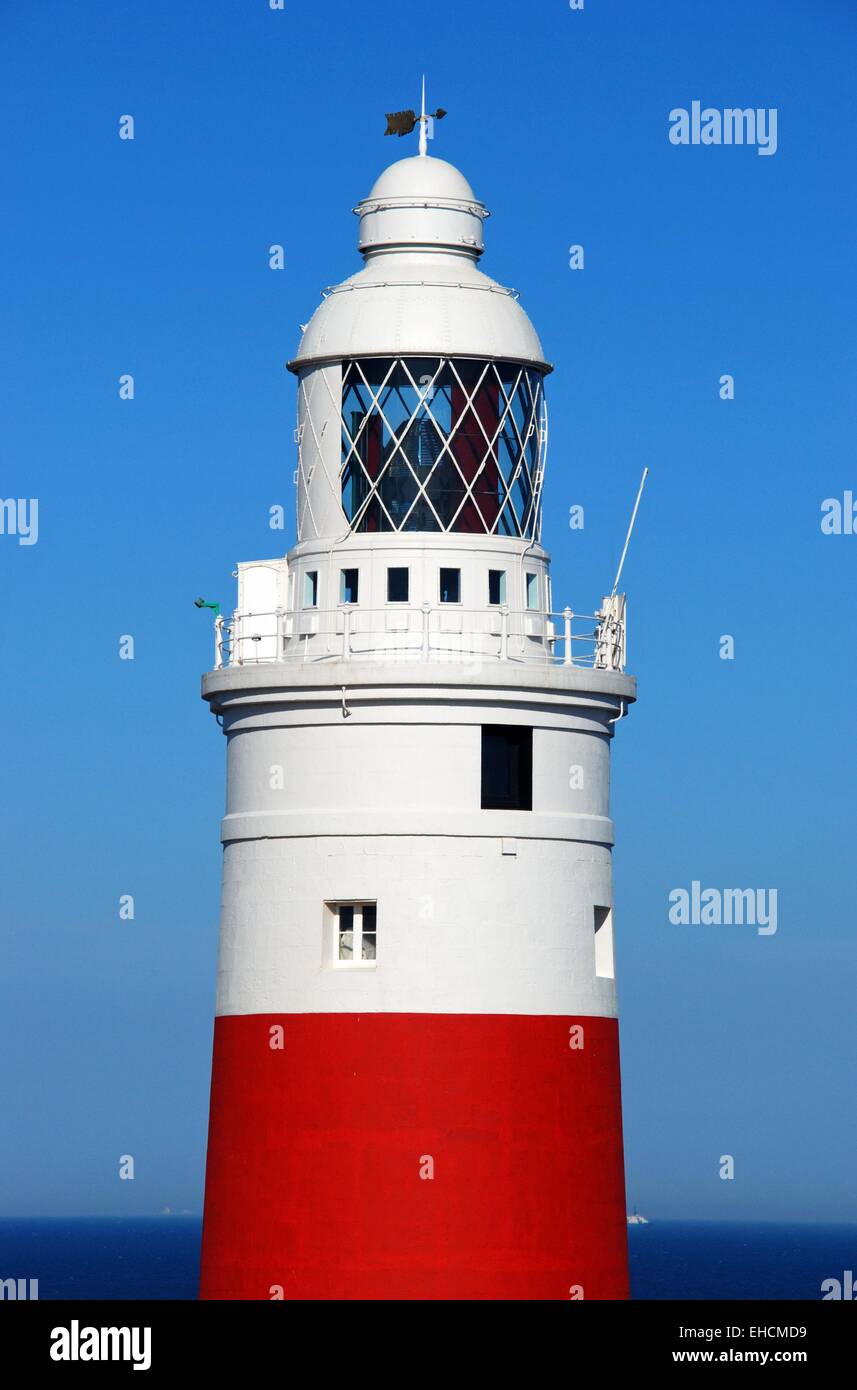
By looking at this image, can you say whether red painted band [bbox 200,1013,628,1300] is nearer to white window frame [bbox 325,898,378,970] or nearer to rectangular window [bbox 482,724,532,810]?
white window frame [bbox 325,898,378,970]

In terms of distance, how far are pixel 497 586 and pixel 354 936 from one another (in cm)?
447

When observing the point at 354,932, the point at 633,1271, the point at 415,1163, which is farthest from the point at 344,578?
the point at 633,1271

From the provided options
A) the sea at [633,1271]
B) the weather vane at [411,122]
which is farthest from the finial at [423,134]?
the sea at [633,1271]

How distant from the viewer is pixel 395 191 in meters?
35.9

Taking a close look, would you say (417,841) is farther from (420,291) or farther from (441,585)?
(420,291)

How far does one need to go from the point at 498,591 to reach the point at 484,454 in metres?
1.64

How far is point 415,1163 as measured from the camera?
33.8m

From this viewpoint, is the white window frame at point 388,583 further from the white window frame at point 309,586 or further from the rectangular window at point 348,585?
the white window frame at point 309,586

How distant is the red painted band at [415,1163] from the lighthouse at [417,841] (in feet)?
0.12
